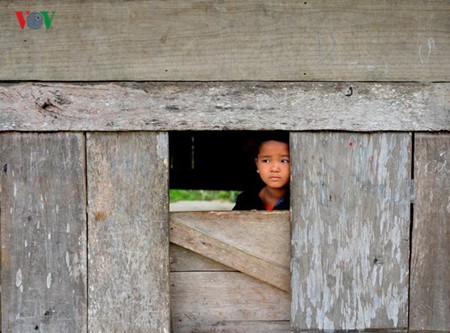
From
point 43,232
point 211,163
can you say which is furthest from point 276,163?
point 211,163

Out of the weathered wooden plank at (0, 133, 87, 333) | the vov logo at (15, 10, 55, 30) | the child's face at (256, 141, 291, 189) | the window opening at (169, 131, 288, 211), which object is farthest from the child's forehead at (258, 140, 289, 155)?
the window opening at (169, 131, 288, 211)

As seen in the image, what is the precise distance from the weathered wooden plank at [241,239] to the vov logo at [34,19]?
99 cm

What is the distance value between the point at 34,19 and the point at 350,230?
163 centimetres

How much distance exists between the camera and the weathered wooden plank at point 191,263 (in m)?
3.01

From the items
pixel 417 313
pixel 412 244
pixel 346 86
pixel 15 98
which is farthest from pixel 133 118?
pixel 417 313

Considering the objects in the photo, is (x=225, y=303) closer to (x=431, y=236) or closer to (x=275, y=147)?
(x=275, y=147)

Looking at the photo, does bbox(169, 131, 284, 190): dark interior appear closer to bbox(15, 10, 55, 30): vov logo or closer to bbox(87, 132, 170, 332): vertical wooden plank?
bbox(87, 132, 170, 332): vertical wooden plank

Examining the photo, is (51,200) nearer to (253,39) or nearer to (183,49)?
(183,49)

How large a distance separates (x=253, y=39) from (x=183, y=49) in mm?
297

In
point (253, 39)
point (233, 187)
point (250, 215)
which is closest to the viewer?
point (253, 39)

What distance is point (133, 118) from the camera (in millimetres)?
2820

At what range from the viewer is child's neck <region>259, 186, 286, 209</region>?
11.5ft

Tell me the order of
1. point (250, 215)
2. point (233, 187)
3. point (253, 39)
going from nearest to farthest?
point (253, 39)
point (250, 215)
point (233, 187)

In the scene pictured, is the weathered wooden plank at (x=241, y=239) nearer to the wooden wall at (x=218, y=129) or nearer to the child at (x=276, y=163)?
the wooden wall at (x=218, y=129)
